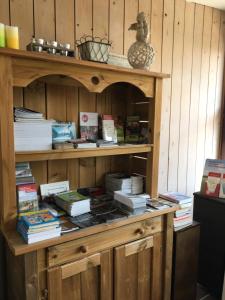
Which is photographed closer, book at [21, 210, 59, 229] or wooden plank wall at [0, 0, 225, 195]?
book at [21, 210, 59, 229]

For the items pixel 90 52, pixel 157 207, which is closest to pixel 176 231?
pixel 157 207

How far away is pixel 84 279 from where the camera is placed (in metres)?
1.28

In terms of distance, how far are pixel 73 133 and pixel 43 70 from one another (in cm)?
50

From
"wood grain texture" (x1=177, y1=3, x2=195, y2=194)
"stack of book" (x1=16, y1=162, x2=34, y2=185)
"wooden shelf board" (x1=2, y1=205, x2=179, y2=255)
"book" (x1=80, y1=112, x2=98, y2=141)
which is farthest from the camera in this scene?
"wood grain texture" (x1=177, y1=3, x2=195, y2=194)

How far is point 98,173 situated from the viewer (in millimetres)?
1813

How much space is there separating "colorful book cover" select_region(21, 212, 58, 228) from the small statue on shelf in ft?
3.13

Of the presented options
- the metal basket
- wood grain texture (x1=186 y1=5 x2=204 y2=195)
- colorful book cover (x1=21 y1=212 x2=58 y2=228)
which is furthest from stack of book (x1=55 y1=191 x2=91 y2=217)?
wood grain texture (x1=186 y1=5 x2=204 y2=195)

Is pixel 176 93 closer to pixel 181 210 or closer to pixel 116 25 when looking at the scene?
Result: pixel 116 25

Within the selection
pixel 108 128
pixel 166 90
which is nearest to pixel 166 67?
pixel 166 90

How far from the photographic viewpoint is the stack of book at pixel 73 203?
1373 millimetres

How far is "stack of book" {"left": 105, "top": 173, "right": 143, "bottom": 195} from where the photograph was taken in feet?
5.55

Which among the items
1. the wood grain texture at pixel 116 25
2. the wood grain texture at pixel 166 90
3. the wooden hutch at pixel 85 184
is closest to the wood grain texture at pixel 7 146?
the wooden hutch at pixel 85 184

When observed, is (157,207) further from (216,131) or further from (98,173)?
(216,131)

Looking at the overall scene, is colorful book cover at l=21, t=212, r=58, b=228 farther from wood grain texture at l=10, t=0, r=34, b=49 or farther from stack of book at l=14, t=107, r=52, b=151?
wood grain texture at l=10, t=0, r=34, b=49
